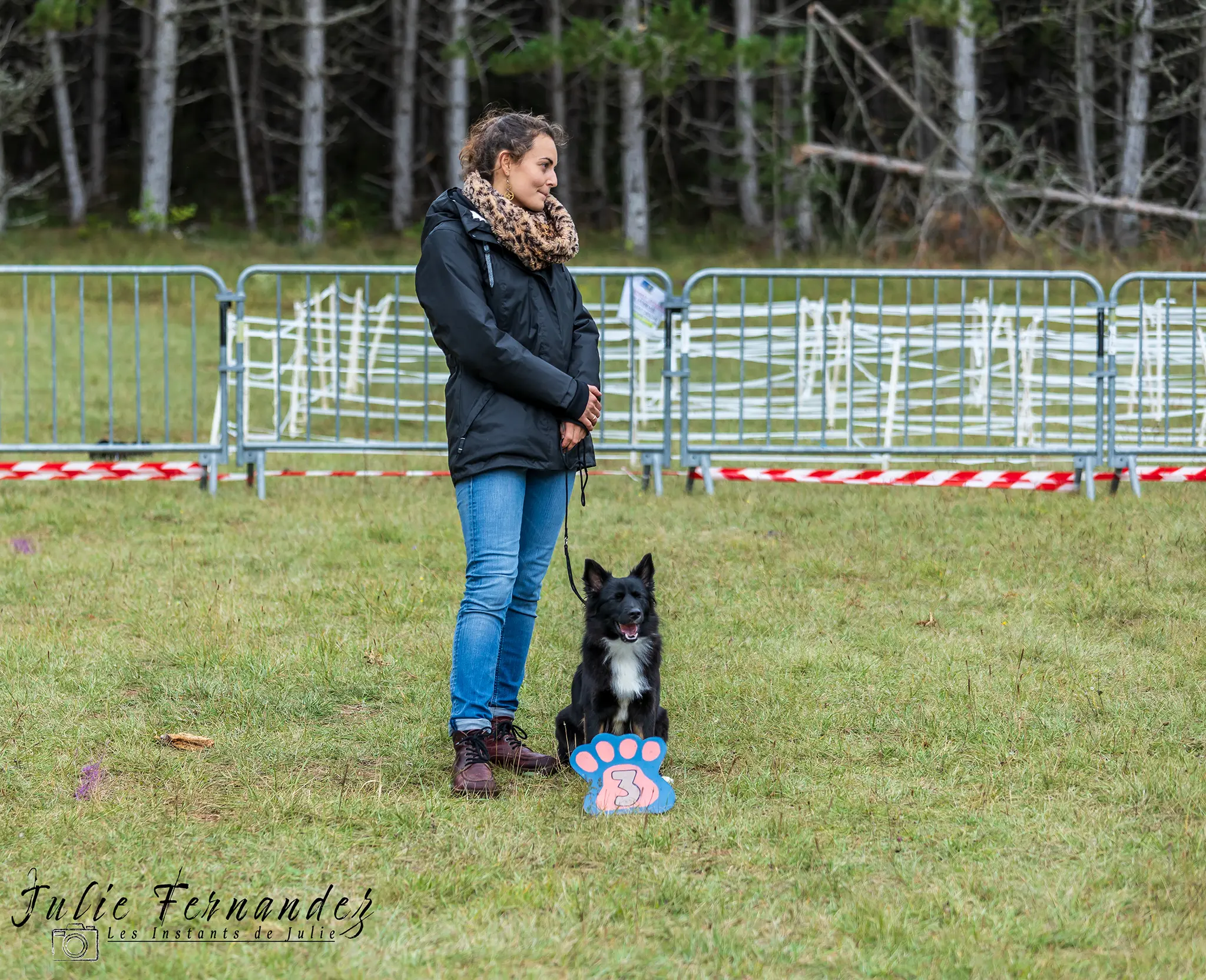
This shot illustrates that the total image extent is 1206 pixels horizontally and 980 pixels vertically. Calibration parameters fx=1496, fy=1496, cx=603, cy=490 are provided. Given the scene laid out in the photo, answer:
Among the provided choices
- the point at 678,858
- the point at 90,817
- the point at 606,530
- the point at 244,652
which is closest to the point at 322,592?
the point at 244,652

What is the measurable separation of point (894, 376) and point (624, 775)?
22.7ft

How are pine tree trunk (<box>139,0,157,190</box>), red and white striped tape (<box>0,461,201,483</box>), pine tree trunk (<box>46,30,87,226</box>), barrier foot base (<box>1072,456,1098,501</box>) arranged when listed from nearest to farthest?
red and white striped tape (<box>0,461,201,483</box>) < barrier foot base (<box>1072,456,1098,501</box>) < pine tree trunk (<box>139,0,157,190</box>) < pine tree trunk (<box>46,30,87,226</box>)

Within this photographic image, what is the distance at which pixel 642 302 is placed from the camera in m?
9.93

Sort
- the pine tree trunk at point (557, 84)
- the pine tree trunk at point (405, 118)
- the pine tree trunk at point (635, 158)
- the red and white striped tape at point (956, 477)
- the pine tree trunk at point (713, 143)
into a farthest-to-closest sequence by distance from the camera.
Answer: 1. the pine tree trunk at point (713, 143)
2. the pine tree trunk at point (557, 84)
3. the pine tree trunk at point (405, 118)
4. the pine tree trunk at point (635, 158)
5. the red and white striped tape at point (956, 477)

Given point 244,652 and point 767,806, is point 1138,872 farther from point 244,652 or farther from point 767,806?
point 244,652

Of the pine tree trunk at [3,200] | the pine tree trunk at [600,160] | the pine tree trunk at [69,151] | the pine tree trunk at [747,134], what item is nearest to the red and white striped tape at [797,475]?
the pine tree trunk at [747,134]

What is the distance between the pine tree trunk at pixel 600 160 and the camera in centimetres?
3538

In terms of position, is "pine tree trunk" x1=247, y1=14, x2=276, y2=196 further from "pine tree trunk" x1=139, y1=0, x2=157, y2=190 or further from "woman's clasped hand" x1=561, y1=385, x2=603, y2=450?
"woman's clasped hand" x1=561, y1=385, x2=603, y2=450

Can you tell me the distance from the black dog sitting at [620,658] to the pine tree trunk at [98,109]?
36.0 meters

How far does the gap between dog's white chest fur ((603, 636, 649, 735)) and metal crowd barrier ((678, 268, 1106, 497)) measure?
4991mm

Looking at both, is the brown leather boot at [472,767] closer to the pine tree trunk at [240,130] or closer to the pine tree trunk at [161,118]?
the pine tree trunk at [161,118]

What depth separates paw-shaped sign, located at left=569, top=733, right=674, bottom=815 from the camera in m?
4.27

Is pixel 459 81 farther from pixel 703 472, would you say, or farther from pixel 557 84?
pixel 703 472

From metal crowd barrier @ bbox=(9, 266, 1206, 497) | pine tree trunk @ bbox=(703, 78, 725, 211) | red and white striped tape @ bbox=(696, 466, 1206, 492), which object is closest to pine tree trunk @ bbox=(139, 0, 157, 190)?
metal crowd barrier @ bbox=(9, 266, 1206, 497)
